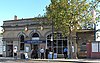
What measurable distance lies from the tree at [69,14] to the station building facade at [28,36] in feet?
13.2

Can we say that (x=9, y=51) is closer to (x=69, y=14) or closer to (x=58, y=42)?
(x=58, y=42)

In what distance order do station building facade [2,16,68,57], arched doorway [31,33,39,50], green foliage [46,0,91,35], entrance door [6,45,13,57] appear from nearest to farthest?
1. green foliage [46,0,91,35]
2. station building facade [2,16,68,57]
3. arched doorway [31,33,39,50]
4. entrance door [6,45,13,57]

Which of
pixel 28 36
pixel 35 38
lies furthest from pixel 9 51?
pixel 35 38

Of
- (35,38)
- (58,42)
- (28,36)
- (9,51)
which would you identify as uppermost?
Result: (28,36)

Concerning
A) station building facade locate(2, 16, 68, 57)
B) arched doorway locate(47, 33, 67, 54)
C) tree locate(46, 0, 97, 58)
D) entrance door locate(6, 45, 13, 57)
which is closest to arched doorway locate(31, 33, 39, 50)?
station building facade locate(2, 16, 68, 57)

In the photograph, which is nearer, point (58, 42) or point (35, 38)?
point (58, 42)

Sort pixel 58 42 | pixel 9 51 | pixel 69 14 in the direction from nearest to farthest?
pixel 69 14 → pixel 58 42 → pixel 9 51

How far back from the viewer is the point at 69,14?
41.3m

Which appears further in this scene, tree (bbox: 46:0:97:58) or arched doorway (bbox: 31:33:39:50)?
arched doorway (bbox: 31:33:39:50)

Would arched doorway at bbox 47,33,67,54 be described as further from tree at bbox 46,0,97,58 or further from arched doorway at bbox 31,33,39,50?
tree at bbox 46,0,97,58

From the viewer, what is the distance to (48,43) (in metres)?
48.0

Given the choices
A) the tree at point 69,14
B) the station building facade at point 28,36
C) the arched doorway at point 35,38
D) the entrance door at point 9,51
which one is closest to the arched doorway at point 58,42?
the station building facade at point 28,36

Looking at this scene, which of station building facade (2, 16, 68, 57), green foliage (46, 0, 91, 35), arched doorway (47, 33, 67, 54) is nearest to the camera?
green foliage (46, 0, 91, 35)

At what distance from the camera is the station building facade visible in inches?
1874
